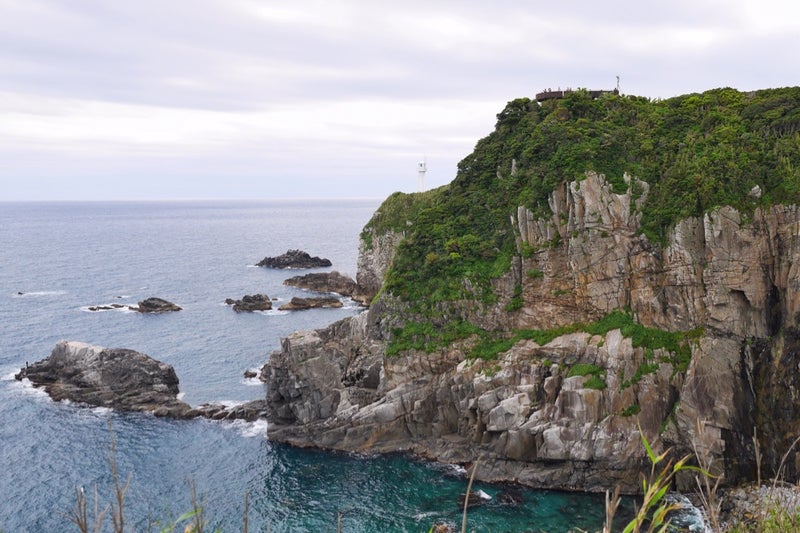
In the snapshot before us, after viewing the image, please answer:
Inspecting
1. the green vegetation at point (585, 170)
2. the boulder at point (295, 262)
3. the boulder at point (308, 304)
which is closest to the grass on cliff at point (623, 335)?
the green vegetation at point (585, 170)

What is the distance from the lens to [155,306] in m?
107

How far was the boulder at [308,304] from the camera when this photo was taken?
109 m

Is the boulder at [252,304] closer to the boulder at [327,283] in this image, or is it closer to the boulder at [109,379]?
the boulder at [327,283]

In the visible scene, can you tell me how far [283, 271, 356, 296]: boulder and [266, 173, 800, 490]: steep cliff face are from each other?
66.0 m

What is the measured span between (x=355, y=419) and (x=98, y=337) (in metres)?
51.3

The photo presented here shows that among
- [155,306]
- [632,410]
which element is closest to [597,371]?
[632,410]

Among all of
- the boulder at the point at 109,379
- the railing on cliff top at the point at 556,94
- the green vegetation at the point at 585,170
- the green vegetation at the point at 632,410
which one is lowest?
the boulder at the point at 109,379

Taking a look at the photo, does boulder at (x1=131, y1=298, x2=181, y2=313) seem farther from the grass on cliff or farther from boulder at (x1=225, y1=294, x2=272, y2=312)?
the grass on cliff

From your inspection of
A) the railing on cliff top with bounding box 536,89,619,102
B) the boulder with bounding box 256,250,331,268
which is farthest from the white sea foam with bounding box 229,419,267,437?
the boulder with bounding box 256,250,331,268

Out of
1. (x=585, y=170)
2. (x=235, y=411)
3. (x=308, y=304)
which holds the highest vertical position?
(x=585, y=170)

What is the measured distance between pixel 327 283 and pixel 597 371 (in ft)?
276

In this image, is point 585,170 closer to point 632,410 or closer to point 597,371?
point 597,371

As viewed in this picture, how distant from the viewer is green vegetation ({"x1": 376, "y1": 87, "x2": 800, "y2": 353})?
4997cm

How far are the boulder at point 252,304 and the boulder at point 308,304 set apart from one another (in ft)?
8.26
